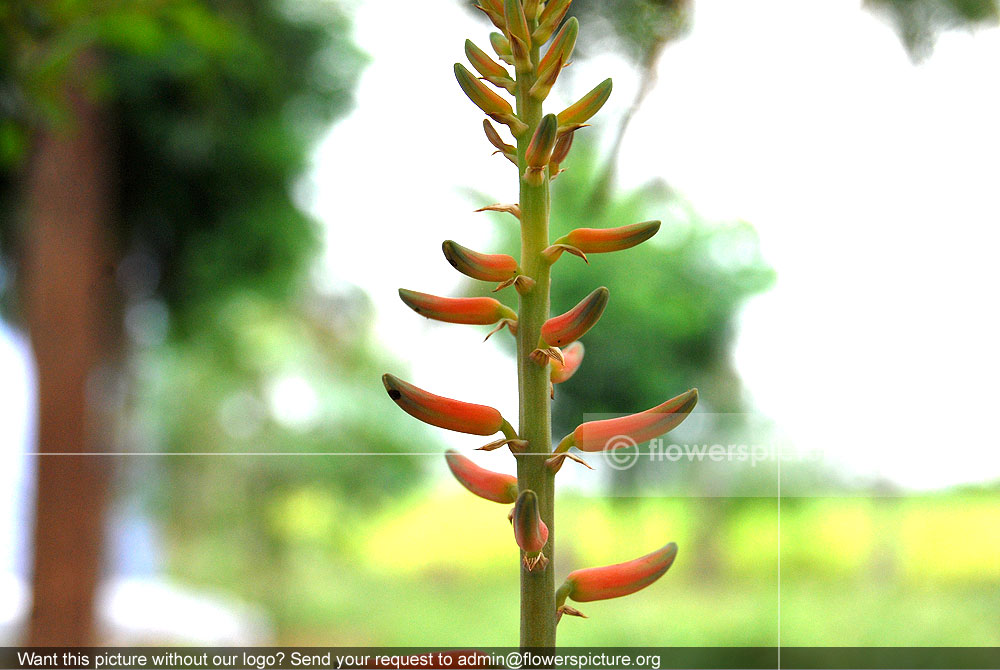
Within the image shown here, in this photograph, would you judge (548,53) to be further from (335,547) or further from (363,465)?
(335,547)

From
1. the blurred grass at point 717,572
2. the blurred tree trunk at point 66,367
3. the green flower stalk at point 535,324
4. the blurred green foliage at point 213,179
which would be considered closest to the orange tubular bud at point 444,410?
the green flower stalk at point 535,324

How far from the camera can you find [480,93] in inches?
7.2

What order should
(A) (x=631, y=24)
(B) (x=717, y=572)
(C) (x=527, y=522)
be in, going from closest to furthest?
1. (C) (x=527, y=522)
2. (A) (x=631, y=24)
3. (B) (x=717, y=572)

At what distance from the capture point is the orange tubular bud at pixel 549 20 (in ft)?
0.63

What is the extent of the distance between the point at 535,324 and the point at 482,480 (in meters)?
0.04

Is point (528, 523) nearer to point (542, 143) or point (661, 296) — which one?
point (542, 143)

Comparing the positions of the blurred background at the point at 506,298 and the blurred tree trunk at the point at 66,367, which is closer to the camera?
the blurred background at the point at 506,298

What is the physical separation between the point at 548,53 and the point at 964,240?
0.96m

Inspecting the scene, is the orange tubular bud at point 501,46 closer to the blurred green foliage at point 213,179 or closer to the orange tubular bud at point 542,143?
the orange tubular bud at point 542,143

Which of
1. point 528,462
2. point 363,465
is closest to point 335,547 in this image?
point 363,465

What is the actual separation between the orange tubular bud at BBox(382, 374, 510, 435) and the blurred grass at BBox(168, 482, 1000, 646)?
0.14m

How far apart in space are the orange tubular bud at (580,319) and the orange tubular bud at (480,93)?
0.16ft

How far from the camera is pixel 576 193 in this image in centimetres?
137

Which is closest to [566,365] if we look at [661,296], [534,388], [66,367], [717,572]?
[534,388]
